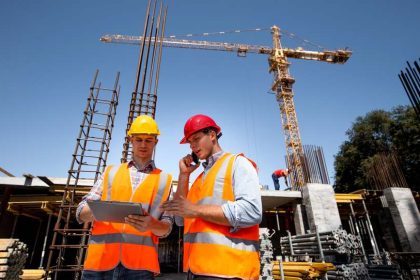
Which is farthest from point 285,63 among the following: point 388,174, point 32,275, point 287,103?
point 32,275

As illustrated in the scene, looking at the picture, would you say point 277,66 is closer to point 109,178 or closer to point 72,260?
point 72,260

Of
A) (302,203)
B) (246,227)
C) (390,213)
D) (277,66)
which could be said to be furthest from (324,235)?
(277,66)

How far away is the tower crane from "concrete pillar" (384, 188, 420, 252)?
9924mm

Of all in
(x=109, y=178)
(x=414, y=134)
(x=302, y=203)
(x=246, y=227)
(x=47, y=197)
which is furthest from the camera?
(x=414, y=134)

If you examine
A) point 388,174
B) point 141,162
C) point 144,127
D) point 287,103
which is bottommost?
point 141,162

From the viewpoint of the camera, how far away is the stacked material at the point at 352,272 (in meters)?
6.93

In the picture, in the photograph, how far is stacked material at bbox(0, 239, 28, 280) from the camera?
5461 mm

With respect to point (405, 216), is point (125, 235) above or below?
below

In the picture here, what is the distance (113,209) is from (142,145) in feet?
2.81

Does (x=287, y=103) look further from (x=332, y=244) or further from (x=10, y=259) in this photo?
(x=10, y=259)

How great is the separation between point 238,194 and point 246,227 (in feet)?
0.70

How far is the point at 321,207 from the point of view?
10.5m

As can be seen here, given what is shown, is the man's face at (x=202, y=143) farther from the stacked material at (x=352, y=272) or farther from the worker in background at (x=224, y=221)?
the stacked material at (x=352, y=272)

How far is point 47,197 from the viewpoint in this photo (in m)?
9.60
